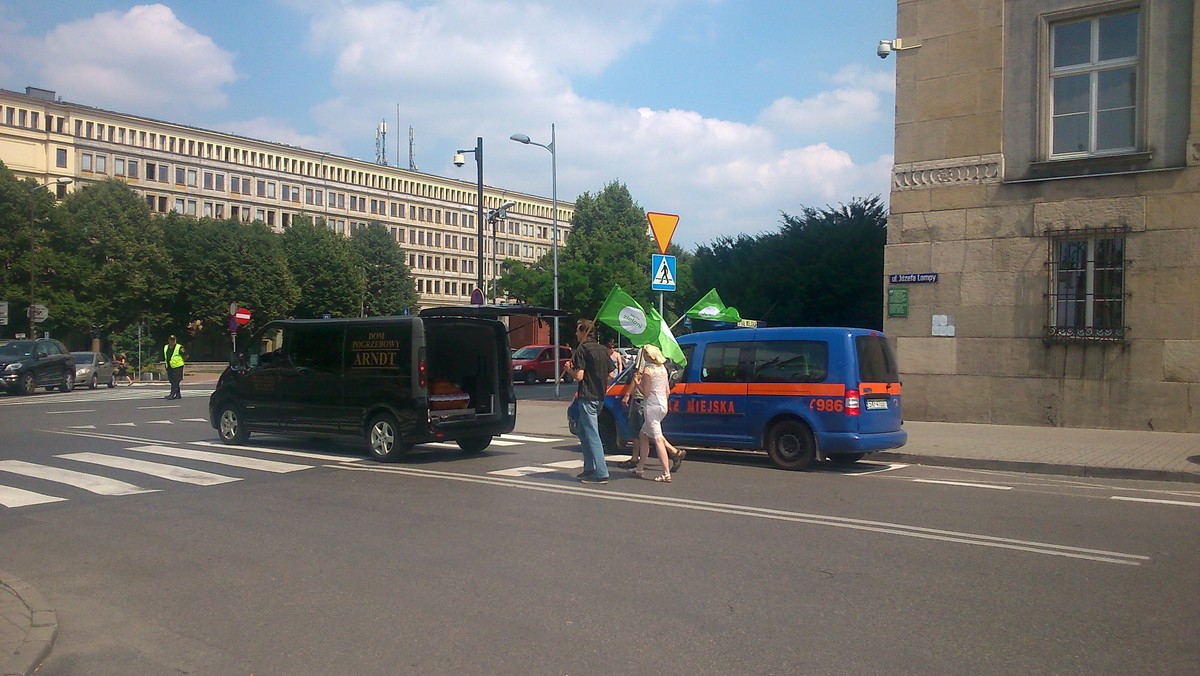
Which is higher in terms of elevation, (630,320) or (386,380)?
(630,320)

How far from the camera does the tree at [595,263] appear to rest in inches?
1841

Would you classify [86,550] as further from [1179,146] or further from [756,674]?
[1179,146]

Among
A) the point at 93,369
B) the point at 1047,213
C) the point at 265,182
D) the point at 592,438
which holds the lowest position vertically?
the point at 93,369

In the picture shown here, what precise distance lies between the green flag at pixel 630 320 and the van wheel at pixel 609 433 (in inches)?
75.8

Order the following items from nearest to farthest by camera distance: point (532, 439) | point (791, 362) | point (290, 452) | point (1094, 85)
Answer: point (791, 362)
point (290, 452)
point (532, 439)
point (1094, 85)

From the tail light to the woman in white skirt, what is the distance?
2.44 metres

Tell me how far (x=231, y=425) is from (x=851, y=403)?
9661 millimetres

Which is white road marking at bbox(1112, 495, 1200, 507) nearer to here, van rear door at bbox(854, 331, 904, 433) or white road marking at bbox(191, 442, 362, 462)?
van rear door at bbox(854, 331, 904, 433)

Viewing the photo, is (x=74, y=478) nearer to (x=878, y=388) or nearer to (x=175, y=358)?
(x=878, y=388)

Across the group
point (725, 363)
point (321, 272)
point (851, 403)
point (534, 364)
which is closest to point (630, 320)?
point (725, 363)

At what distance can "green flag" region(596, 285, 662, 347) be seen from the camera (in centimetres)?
1266

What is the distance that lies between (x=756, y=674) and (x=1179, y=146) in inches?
601

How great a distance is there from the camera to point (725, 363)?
13.3 meters

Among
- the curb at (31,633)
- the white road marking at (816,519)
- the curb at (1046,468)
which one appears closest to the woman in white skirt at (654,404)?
the white road marking at (816,519)
